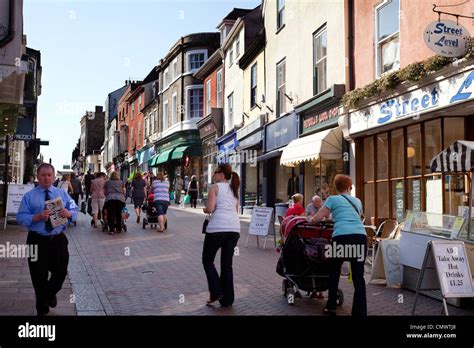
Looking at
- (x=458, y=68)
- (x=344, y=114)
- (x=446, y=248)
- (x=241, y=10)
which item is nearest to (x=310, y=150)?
(x=344, y=114)

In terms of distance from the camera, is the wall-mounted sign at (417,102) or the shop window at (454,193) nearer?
the wall-mounted sign at (417,102)

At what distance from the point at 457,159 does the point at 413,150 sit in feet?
15.2

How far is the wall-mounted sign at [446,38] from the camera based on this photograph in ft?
32.0

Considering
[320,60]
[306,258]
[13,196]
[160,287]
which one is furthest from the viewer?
[320,60]

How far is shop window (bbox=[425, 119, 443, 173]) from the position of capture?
11.7 m

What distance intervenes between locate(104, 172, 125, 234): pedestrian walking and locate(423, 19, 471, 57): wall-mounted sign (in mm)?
8827

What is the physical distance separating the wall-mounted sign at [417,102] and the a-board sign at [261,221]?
3.08 meters

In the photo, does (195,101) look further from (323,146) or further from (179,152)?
(323,146)

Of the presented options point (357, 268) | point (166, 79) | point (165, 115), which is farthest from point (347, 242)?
point (166, 79)

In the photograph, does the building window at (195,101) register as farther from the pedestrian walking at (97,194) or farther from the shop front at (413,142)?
the shop front at (413,142)

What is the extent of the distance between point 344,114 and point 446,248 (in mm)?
8452

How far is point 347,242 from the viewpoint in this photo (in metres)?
6.38

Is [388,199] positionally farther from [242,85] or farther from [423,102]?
[242,85]

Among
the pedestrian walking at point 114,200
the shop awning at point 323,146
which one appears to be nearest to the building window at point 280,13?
the shop awning at point 323,146
